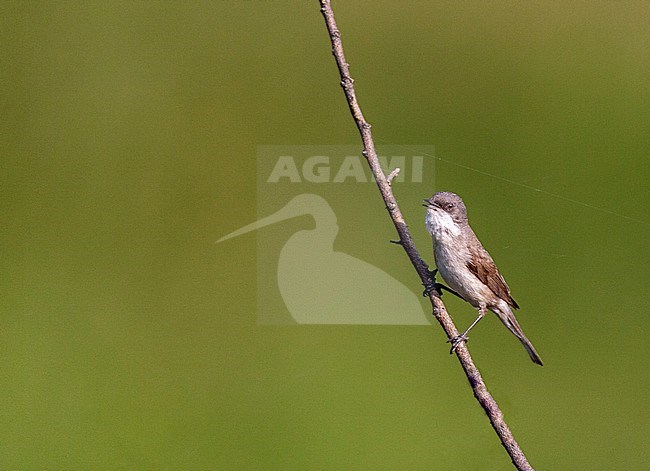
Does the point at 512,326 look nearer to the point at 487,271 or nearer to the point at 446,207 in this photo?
the point at 487,271

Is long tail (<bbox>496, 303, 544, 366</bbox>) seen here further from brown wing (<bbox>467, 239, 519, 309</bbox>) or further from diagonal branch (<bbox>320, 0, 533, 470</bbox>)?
diagonal branch (<bbox>320, 0, 533, 470</bbox>)

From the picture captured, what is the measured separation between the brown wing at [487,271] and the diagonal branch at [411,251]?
390 mm

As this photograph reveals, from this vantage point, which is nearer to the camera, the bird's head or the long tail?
the bird's head

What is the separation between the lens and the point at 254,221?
7.49 ft

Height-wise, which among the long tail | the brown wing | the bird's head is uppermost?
the bird's head

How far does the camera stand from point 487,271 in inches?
55.5

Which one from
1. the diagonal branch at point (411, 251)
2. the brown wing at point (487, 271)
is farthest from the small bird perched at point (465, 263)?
the diagonal branch at point (411, 251)

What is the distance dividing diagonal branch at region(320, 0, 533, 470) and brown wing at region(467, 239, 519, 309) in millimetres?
390

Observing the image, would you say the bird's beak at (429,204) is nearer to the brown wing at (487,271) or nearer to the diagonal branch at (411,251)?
the brown wing at (487,271)

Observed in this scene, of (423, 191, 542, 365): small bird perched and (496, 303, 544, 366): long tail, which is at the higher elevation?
(423, 191, 542, 365): small bird perched

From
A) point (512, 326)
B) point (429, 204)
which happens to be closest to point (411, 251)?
point (429, 204)

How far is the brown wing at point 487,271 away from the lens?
1407 mm

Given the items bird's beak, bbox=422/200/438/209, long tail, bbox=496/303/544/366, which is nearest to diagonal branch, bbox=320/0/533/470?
bird's beak, bbox=422/200/438/209

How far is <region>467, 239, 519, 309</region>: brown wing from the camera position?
55.4 inches
